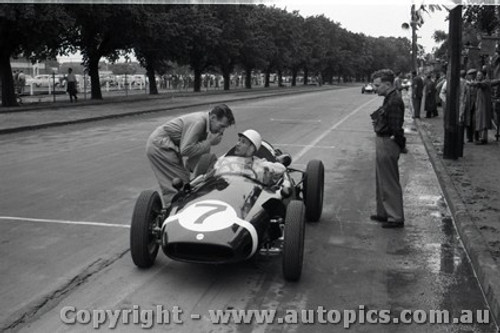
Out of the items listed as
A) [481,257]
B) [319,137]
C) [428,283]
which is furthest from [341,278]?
[319,137]

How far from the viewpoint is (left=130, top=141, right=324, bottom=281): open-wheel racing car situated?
16.1ft

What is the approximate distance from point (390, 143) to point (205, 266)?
2970 mm

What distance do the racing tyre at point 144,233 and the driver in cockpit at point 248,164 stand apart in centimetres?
85

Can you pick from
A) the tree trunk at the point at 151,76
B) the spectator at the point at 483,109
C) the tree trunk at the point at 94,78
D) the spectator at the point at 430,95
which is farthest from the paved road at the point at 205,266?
the tree trunk at the point at 151,76

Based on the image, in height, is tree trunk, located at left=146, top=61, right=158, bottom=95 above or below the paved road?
above

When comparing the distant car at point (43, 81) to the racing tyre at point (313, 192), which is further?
the distant car at point (43, 81)

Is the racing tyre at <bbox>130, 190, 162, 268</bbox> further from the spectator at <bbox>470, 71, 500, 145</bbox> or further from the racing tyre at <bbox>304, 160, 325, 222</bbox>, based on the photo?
the spectator at <bbox>470, 71, 500, 145</bbox>

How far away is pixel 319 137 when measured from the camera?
670 inches

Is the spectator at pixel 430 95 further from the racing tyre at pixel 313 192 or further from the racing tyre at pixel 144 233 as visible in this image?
the racing tyre at pixel 144 233

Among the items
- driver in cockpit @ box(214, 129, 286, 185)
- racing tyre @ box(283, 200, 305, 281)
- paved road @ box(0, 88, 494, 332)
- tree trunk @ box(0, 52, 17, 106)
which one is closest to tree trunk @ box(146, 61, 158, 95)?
tree trunk @ box(0, 52, 17, 106)

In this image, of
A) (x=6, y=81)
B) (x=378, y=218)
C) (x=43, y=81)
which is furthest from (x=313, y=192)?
(x=43, y=81)

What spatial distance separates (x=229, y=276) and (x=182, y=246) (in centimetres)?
67

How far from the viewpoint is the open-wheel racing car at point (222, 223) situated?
193 inches

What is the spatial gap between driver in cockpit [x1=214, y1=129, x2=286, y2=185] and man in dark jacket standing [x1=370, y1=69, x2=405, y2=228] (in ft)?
5.38
